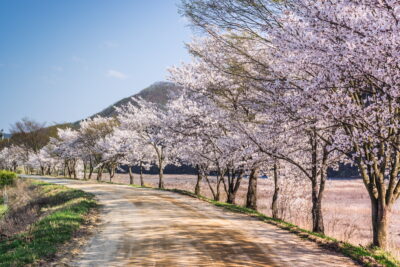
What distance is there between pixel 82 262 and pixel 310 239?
715 cm

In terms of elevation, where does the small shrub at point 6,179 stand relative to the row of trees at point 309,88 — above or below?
below

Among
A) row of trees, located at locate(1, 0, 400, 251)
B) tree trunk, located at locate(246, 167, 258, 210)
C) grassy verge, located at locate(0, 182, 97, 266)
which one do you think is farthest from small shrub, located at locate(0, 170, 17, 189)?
tree trunk, located at locate(246, 167, 258, 210)

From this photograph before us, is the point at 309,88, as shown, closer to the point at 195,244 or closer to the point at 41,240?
the point at 195,244

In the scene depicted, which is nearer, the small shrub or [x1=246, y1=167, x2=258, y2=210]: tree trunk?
[x1=246, y1=167, x2=258, y2=210]: tree trunk

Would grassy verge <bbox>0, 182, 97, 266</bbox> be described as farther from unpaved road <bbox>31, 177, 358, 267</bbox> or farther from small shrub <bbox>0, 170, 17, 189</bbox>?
small shrub <bbox>0, 170, 17, 189</bbox>

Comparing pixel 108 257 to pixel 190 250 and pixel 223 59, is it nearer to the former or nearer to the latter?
pixel 190 250

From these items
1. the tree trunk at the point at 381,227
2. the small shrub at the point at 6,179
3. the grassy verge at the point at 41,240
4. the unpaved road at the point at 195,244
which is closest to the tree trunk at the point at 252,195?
the unpaved road at the point at 195,244

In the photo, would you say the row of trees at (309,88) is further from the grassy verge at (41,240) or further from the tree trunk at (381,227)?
the grassy verge at (41,240)

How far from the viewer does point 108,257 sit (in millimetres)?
8547

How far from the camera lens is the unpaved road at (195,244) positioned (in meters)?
8.29

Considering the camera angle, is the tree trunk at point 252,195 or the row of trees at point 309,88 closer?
the row of trees at point 309,88

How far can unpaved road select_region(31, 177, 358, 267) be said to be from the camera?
829cm

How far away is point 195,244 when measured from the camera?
9.65 meters

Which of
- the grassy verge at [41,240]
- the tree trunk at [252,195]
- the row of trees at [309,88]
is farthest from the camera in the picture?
the tree trunk at [252,195]
